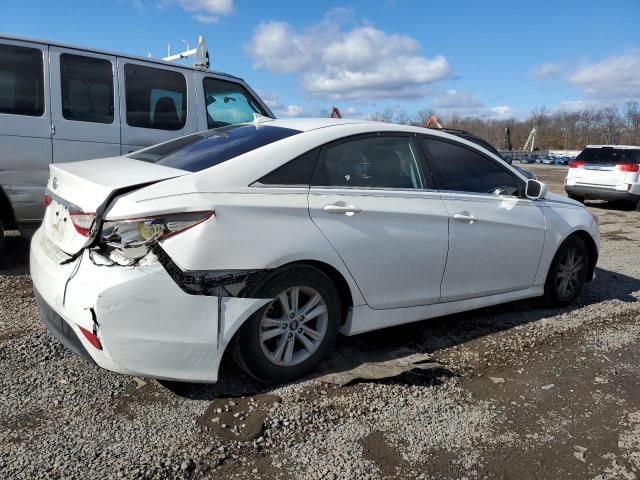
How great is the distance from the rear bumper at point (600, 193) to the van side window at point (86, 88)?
485 inches

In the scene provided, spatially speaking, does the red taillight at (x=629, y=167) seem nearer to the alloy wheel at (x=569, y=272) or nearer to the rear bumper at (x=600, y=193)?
the rear bumper at (x=600, y=193)

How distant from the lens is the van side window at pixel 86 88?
5105 mm

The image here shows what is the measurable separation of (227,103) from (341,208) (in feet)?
11.5

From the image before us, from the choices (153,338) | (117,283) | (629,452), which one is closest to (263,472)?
(153,338)

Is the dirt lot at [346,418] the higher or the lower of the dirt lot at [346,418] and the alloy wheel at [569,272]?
the lower

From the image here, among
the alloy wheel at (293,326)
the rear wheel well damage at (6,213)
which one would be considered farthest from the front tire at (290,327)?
the rear wheel well damage at (6,213)

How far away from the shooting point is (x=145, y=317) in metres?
2.66

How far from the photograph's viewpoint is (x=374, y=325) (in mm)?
3562

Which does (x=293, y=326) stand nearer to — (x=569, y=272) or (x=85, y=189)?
(x=85, y=189)

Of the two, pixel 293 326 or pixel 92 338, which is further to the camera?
pixel 293 326

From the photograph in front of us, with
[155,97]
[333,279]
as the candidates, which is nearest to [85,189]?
[333,279]

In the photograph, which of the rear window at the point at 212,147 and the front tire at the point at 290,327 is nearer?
the front tire at the point at 290,327

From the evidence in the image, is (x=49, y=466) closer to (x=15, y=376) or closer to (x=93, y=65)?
(x=15, y=376)

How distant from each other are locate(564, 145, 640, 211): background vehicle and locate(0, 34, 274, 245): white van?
11.3 m
